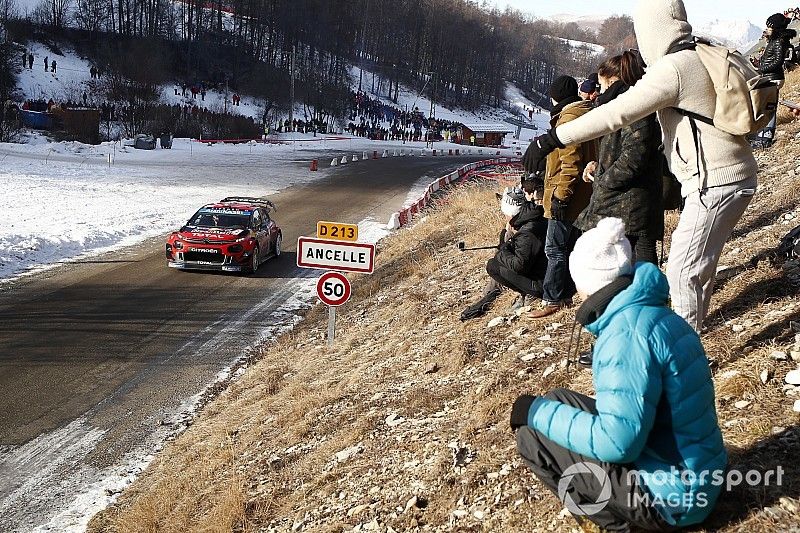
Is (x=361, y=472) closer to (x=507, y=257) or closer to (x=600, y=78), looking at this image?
(x=507, y=257)

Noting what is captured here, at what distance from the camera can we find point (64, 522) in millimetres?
7035

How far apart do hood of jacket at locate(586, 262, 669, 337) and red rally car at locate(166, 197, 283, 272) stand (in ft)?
46.7

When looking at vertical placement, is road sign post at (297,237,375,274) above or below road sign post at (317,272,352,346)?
above

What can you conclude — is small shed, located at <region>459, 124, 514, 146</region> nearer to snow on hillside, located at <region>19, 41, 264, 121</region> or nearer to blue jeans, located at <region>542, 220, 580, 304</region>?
snow on hillside, located at <region>19, 41, 264, 121</region>

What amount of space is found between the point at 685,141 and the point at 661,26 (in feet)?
2.42

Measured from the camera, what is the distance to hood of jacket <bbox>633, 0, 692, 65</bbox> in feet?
16.3

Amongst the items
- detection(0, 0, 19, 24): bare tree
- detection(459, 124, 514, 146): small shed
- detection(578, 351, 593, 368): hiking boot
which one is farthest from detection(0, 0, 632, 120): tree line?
detection(578, 351, 593, 368): hiking boot

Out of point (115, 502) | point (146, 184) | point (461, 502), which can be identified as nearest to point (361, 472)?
point (461, 502)

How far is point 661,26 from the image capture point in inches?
197

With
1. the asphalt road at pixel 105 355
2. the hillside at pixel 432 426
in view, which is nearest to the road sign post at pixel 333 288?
the hillside at pixel 432 426

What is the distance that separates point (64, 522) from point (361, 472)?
2.95m

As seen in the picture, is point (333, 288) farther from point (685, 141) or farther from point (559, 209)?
point (685, 141)

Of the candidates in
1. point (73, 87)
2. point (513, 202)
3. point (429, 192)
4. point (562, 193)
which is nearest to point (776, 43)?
point (513, 202)

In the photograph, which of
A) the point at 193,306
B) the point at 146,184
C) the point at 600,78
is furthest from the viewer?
the point at 146,184
